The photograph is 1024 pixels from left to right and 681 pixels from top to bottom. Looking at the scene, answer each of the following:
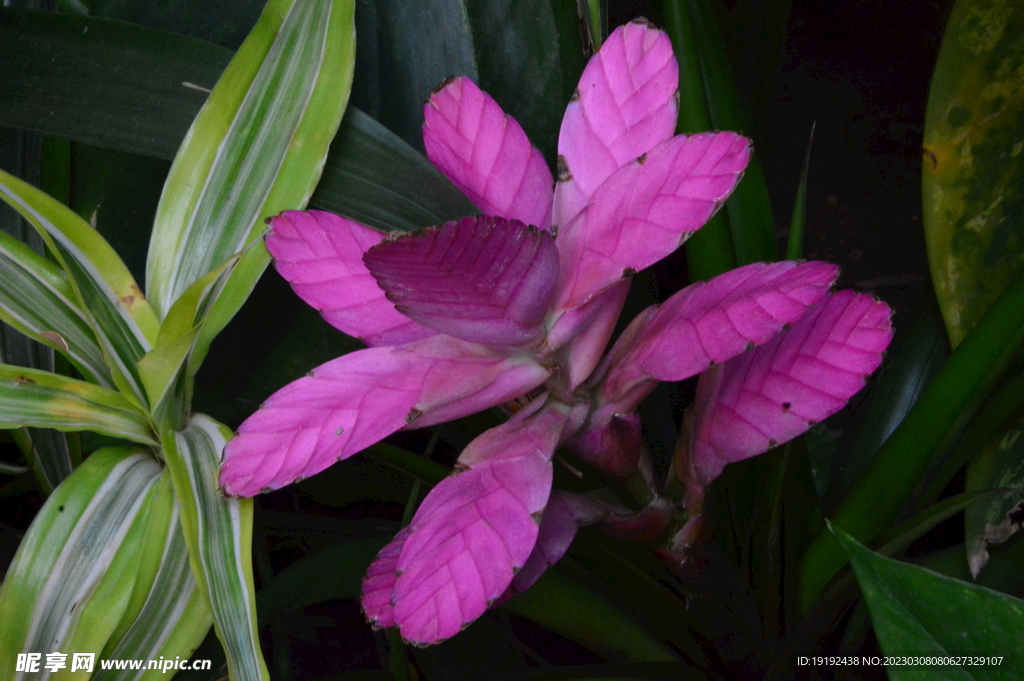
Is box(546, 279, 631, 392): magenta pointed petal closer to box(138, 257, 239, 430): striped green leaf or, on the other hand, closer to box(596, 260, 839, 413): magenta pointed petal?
box(596, 260, 839, 413): magenta pointed petal

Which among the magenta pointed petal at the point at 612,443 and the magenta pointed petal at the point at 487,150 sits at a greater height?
the magenta pointed petal at the point at 487,150

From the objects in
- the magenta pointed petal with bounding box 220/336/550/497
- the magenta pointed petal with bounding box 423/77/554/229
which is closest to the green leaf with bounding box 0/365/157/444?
the magenta pointed petal with bounding box 220/336/550/497

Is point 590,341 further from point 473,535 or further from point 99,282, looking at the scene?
point 99,282

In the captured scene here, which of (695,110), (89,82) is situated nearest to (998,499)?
(695,110)

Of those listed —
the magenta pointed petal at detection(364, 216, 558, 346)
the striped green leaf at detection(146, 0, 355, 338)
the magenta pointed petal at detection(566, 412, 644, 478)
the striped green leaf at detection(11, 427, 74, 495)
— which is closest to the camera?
the magenta pointed petal at detection(364, 216, 558, 346)

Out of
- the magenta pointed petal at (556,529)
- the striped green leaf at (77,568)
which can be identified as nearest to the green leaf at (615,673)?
the magenta pointed petal at (556,529)

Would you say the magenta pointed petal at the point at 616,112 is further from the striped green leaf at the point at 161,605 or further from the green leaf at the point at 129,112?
the striped green leaf at the point at 161,605
